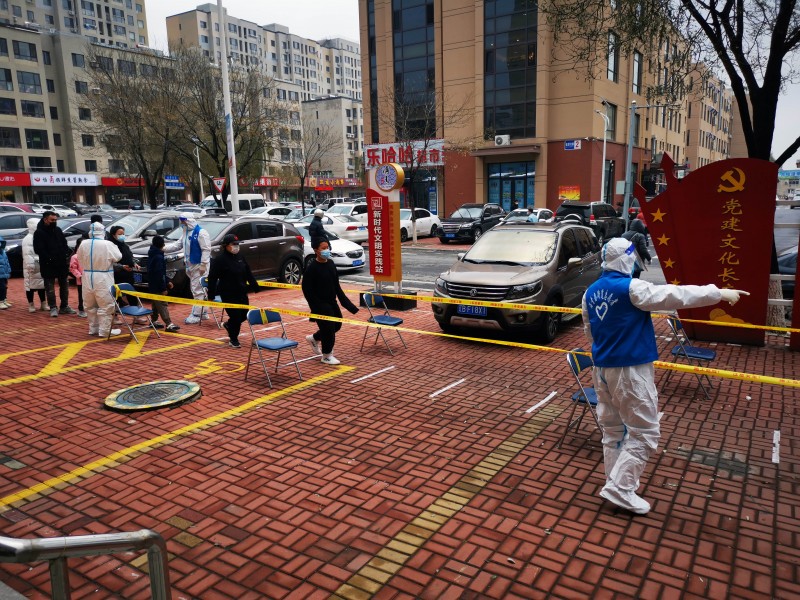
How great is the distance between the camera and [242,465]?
500cm

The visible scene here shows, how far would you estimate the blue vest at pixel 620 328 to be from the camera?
159 inches

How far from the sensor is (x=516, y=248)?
972cm

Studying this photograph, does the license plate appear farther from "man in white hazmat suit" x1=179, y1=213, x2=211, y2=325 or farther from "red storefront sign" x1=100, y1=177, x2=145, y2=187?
"red storefront sign" x1=100, y1=177, x2=145, y2=187

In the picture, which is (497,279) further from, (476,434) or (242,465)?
(242,465)

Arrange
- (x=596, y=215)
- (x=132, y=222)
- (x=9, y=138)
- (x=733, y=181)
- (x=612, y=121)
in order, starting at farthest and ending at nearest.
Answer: (x=9, y=138) < (x=612, y=121) < (x=596, y=215) < (x=132, y=222) < (x=733, y=181)

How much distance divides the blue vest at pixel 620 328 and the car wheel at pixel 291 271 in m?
11.0

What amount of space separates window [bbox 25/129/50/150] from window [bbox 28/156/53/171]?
956 millimetres

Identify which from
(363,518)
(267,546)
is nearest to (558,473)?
(363,518)

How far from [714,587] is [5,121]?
217 ft

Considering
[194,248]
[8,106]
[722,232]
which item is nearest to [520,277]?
[722,232]

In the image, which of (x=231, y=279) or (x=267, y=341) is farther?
(x=231, y=279)

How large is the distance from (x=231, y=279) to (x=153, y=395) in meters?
2.53

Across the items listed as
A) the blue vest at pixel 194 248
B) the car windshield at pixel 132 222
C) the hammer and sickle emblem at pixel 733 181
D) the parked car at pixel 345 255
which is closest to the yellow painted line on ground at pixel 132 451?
the blue vest at pixel 194 248

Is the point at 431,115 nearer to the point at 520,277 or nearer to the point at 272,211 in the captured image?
the point at 272,211
